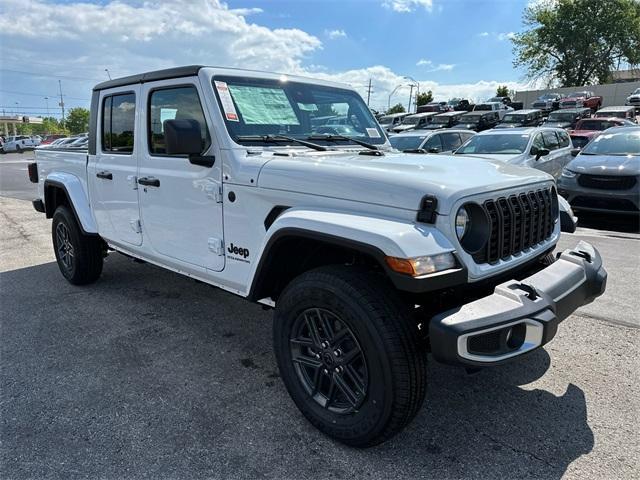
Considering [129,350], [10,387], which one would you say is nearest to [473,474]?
[129,350]

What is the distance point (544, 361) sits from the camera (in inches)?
132

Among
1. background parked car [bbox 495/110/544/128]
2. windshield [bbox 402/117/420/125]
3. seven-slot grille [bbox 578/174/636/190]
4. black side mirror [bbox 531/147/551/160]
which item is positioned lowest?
seven-slot grille [bbox 578/174/636/190]

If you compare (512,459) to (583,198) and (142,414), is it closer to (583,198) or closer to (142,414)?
(142,414)

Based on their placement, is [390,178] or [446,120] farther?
[446,120]

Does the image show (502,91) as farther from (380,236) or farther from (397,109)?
(380,236)

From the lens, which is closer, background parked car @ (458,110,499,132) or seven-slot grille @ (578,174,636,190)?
seven-slot grille @ (578,174,636,190)

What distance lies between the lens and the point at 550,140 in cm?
1044

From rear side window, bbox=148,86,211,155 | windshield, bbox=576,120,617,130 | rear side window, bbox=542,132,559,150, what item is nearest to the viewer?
rear side window, bbox=148,86,211,155

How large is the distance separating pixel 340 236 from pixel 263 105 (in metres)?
1.49

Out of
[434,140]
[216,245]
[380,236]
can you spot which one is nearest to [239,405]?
[216,245]

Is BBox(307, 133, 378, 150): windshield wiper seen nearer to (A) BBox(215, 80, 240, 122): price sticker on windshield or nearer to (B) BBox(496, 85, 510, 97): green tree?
(A) BBox(215, 80, 240, 122): price sticker on windshield

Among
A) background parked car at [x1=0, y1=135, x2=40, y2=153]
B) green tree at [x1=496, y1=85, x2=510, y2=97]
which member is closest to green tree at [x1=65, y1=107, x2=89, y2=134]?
background parked car at [x1=0, y1=135, x2=40, y2=153]

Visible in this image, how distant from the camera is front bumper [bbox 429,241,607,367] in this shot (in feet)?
6.57

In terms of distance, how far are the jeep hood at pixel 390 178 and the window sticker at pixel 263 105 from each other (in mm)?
493
